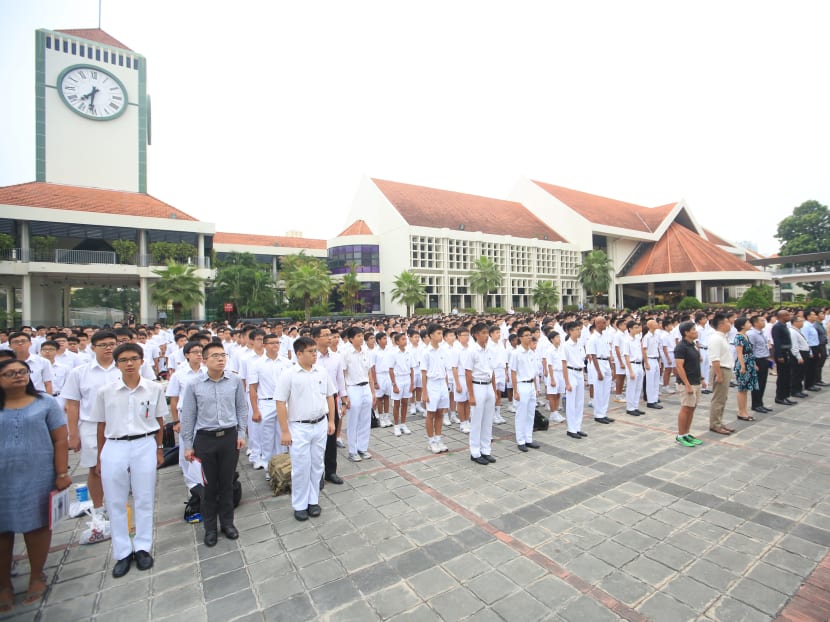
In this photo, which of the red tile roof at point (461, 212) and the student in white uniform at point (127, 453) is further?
the red tile roof at point (461, 212)

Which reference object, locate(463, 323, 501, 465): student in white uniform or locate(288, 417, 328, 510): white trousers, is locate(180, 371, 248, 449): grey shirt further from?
locate(463, 323, 501, 465): student in white uniform

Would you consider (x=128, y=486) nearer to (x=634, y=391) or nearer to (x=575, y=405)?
(x=575, y=405)

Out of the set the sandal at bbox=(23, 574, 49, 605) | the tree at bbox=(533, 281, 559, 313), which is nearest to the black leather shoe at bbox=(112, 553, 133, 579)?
the sandal at bbox=(23, 574, 49, 605)

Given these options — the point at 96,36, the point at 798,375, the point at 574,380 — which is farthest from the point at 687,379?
the point at 96,36

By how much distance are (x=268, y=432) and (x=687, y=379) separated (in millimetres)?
6269

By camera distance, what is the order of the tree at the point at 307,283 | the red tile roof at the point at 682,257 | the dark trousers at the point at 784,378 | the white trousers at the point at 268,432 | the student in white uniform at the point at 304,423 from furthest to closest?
1. the red tile roof at the point at 682,257
2. the tree at the point at 307,283
3. the dark trousers at the point at 784,378
4. the white trousers at the point at 268,432
5. the student in white uniform at the point at 304,423

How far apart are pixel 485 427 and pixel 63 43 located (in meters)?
46.5

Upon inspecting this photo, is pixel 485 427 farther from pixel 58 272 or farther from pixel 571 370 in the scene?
pixel 58 272

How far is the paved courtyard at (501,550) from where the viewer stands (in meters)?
2.90

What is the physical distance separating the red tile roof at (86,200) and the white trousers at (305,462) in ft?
96.1

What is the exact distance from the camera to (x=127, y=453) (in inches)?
135

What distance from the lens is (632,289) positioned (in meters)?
49.3

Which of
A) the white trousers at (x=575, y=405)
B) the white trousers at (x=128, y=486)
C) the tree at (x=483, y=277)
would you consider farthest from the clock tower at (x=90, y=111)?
the white trousers at (x=575, y=405)

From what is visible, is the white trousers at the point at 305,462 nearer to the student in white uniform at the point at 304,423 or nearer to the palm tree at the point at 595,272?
the student in white uniform at the point at 304,423
